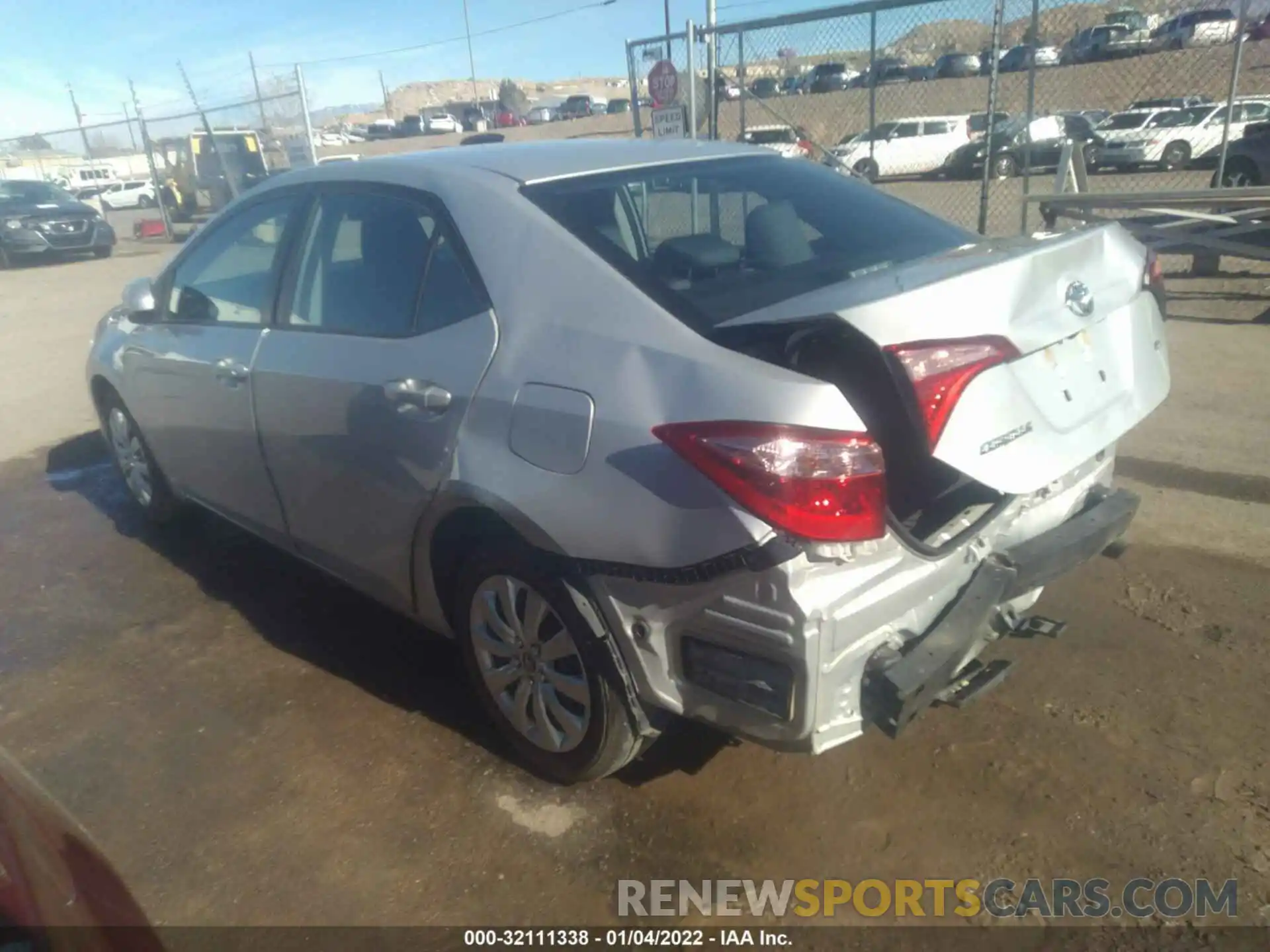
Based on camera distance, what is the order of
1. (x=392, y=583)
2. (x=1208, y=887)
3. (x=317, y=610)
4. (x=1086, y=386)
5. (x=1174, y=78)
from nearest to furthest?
(x=1208, y=887) < (x=1086, y=386) < (x=392, y=583) < (x=317, y=610) < (x=1174, y=78)

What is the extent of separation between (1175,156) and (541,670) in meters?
22.3

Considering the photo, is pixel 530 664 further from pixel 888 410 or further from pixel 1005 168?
pixel 1005 168

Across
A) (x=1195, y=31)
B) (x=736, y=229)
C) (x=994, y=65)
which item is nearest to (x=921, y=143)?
(x=1195, y=31)

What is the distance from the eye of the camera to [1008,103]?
78.2ft

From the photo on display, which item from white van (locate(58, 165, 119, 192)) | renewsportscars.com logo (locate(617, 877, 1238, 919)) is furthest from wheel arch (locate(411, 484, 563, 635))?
white van (locate(58, 165, 119, 192))

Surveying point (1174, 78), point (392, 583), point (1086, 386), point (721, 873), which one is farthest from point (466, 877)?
point (1174, 78)

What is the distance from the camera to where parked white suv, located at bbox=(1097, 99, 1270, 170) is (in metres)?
19.4

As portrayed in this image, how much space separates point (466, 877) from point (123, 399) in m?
3.36

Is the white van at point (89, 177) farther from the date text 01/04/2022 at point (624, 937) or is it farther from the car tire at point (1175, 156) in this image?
the date text 01/04/2022 at point (624, 937)

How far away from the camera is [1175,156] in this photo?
20.3 meters

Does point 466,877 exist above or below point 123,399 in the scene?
below

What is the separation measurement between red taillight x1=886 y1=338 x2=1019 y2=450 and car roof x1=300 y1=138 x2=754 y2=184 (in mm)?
1337

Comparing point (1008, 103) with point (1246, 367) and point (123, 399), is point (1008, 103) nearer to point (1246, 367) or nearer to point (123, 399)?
point (1246, 367)

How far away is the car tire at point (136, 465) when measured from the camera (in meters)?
4.82
